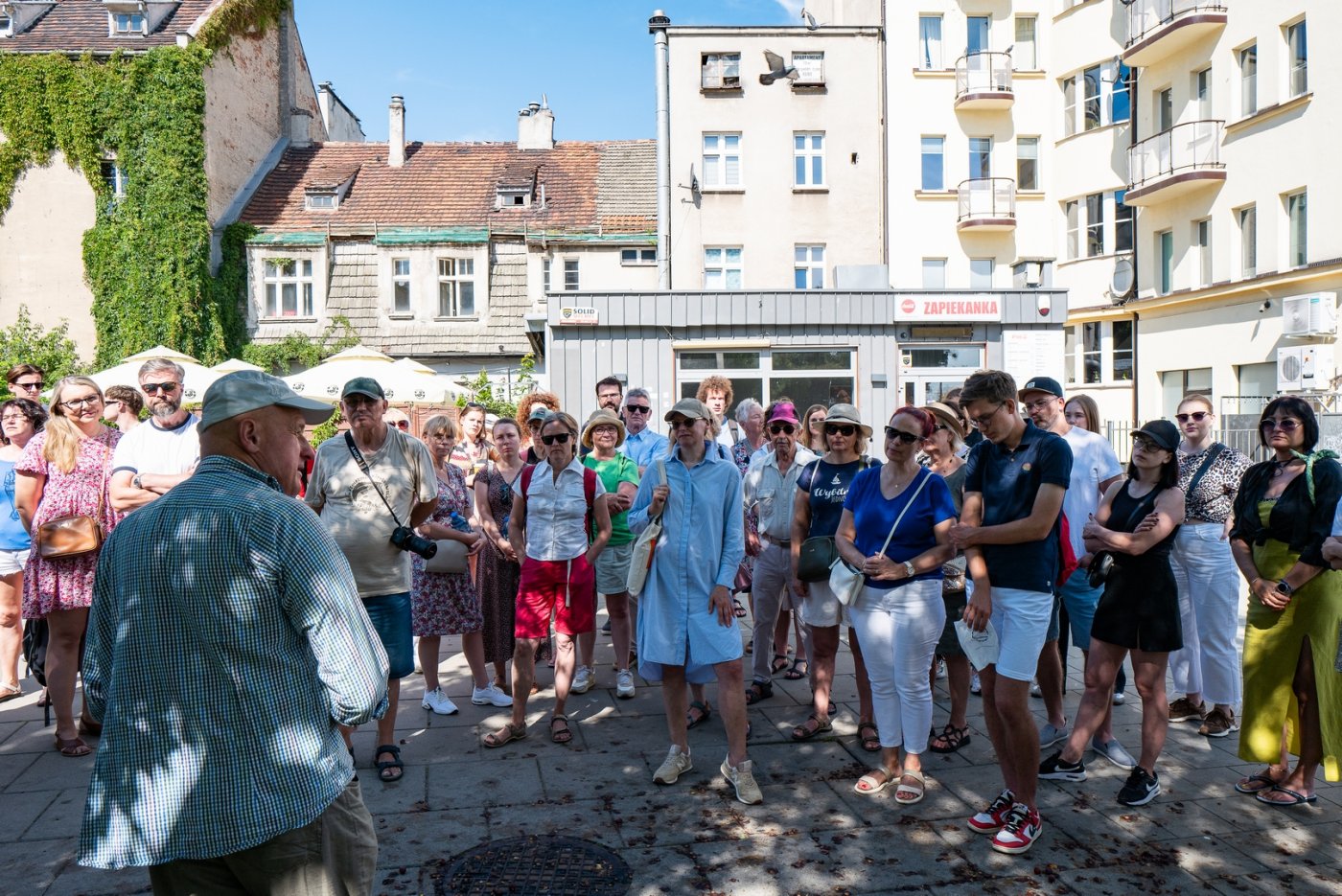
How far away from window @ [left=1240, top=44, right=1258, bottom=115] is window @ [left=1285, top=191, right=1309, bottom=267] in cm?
256

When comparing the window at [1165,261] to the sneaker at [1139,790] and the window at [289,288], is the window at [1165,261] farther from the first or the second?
the sneaker at [1139,790]

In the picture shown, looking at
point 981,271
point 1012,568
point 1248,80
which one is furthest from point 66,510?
point 981,271

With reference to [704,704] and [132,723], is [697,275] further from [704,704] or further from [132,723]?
[132,723]

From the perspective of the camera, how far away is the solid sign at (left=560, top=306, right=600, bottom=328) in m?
17.8

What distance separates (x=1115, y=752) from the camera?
17.5 feet

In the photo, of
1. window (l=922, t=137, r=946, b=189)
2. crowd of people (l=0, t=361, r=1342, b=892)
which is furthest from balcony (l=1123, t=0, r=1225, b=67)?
crowd of people (l=0, t=361, r=1342, b=892)

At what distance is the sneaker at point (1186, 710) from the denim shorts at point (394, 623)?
15.7 feet

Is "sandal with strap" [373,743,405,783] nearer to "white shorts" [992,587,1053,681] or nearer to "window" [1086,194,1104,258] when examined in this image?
"white shorts" [992,587,1053,681]

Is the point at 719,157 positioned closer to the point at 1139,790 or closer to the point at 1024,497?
the point at 1024,497

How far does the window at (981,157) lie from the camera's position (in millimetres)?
28897

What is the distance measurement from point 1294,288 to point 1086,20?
10989 mm

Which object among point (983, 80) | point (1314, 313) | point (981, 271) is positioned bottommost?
point (1314, 313)

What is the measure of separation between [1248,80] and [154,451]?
83.6 ft

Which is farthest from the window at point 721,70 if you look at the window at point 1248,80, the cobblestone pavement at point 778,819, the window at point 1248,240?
the cobblestone pavement at point 778,819
